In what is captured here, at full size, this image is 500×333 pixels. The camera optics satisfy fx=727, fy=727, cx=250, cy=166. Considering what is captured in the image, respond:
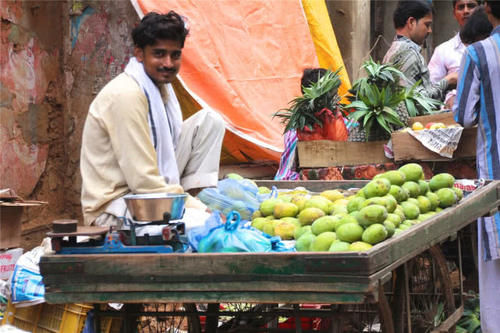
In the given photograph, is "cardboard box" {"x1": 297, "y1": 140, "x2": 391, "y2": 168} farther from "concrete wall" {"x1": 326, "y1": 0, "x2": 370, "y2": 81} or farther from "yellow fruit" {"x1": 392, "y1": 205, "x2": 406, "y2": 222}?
"concrete wall" {"x1": 326, "y1": 0, "x2": 370, "y2": 81}

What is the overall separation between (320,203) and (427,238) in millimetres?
609

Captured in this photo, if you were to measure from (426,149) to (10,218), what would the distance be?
9.96 feet

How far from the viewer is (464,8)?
7043mm

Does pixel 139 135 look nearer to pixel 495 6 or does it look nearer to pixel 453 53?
pixel 495 6

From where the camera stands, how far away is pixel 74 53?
23.5ft

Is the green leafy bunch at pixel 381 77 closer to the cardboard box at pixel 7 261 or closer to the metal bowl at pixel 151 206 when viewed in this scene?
the cardboard box at pixel 7 261

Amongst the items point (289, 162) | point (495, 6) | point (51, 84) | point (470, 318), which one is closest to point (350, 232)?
point (495, 6)

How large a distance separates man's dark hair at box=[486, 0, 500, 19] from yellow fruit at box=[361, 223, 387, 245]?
7.09 feet

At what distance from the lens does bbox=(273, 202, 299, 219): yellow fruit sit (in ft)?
11.6

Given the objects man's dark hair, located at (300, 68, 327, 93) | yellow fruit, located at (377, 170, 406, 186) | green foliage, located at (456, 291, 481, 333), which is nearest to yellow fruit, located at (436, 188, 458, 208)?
yellow fruit, located at (377, 170, 406, 186)

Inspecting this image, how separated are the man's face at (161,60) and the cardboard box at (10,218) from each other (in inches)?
71.1

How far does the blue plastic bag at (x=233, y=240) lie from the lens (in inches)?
110

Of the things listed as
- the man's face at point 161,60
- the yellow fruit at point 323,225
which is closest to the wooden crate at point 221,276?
the yellow fruit at point 323,225

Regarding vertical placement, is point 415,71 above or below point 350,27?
below
